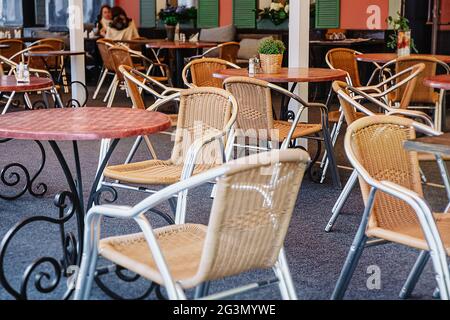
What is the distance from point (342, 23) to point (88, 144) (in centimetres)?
575

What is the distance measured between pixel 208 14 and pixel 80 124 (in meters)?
10.4

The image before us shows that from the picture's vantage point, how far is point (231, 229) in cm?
223

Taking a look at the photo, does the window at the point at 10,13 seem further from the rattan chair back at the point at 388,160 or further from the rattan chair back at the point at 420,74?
the rattan chair back at the point at 388,160

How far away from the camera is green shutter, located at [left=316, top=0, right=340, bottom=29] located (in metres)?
11.6

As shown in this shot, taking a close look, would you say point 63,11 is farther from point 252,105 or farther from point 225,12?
point 252,105

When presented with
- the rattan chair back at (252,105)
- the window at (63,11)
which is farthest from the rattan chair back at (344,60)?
the window at (63,11)

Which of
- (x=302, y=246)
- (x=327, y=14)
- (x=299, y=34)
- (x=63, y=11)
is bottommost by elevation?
(x=302, y=246)

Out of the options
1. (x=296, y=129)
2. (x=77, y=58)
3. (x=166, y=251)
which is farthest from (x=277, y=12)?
(x=166, y=251)

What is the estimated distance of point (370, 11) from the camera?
447 inches

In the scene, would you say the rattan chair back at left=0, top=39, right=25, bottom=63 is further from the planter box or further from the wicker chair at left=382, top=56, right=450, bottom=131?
the wicker chair at left=382, top=56, right=450, bottom=131

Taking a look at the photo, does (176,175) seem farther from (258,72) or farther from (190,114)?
(258,72)

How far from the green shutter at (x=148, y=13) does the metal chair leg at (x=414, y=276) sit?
1118 centimetres

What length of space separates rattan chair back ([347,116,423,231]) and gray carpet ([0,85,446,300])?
0.48 meters

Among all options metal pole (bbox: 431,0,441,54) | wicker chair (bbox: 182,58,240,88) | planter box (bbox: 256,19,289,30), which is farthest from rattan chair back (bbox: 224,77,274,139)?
planter box (bbox: 256,19,289,30)
